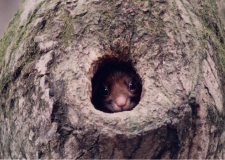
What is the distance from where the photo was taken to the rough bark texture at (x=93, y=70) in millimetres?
2014

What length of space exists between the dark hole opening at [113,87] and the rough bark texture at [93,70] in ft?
2.15

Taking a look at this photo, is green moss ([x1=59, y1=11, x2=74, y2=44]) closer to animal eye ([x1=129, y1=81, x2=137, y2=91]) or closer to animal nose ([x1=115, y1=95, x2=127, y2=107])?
animal nose ([x1=115, y1=95, x2=127, y2=107])

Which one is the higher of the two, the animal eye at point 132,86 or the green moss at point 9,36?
the green moss at point 9,36

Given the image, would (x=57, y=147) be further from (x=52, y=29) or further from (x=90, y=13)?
(x=90, y=13)

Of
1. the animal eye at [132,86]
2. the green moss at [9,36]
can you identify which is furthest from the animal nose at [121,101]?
the green moss at [9,36]

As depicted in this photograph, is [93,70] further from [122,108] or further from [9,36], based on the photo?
[9,36]

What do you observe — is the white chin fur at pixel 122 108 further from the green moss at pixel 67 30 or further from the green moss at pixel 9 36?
the green moss at pixel 9 36

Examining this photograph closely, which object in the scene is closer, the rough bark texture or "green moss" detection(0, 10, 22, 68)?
the rough bark texture

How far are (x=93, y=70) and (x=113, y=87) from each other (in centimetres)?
A: 88

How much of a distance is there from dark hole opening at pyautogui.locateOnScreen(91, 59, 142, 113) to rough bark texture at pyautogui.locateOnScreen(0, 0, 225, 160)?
0.65 meters

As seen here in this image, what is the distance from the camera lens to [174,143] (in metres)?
2.08

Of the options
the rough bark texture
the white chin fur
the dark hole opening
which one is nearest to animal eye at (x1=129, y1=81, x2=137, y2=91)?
the dark hole opening

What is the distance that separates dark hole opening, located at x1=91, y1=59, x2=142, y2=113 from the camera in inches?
127

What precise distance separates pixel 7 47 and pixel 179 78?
5.52ft
